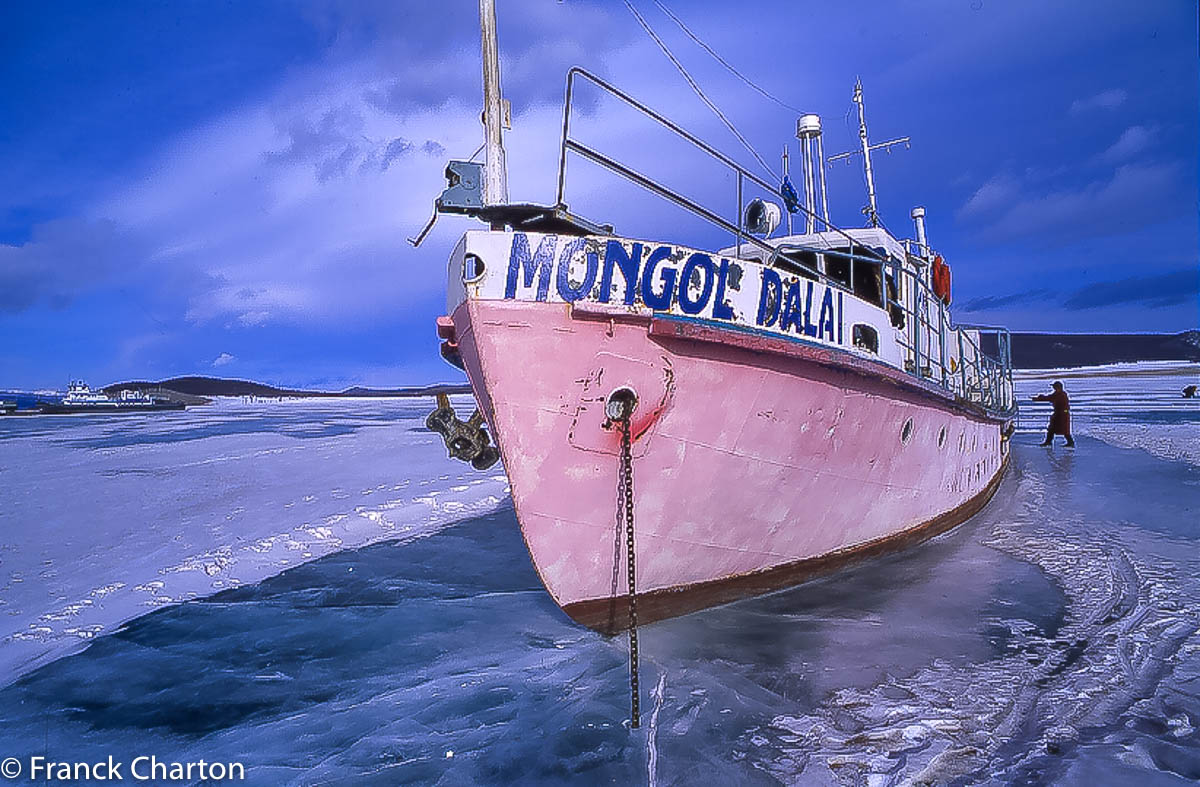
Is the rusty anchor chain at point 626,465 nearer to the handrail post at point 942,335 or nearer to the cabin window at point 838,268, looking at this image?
the cabin window at point 838,268

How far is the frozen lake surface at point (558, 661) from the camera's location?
321cm

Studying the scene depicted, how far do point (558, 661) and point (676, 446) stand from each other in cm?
170

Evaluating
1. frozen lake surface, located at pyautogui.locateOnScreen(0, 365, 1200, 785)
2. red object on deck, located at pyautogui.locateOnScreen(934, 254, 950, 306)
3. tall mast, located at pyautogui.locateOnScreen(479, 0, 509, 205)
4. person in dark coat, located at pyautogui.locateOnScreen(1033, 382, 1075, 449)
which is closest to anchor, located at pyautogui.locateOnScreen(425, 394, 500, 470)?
frozen lake surface, located at pyautogui.locateOnScreen(0, 365, 1200, 785)

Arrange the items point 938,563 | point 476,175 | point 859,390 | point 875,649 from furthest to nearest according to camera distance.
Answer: point 938,563 < point 859,390 < point 875,649 < point 476,175

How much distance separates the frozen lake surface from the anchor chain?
16cm

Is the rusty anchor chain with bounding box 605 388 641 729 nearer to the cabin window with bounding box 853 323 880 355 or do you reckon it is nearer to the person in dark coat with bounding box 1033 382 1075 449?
the cabin window with bounding box 853 323 880 355

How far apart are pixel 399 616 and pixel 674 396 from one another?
3.11 meters

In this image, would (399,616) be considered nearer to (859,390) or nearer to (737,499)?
(737,499)

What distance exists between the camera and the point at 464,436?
17.1 feet

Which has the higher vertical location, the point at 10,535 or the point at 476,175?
the point at 476,175

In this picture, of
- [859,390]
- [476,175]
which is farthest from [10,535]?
[859,390]

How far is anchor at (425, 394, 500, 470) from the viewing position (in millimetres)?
5199

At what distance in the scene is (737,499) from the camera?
4496 millimetres

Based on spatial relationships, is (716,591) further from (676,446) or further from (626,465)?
(626,465)
